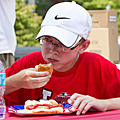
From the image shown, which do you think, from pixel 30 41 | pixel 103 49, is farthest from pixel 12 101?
pixel 30 41

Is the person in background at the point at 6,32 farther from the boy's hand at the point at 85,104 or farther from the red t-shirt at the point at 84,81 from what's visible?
the boy's hand at the point at 85,104

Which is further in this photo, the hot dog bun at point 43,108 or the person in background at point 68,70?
the person in background at point 68,70

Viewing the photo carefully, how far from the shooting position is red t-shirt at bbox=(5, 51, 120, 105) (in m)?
2.16

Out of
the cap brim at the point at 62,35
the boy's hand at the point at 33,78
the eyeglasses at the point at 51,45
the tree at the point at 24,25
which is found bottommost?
A: the tree at the point at 24,25

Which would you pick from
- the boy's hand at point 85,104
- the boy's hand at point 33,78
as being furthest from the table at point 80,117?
the boy's hand at point 33,78

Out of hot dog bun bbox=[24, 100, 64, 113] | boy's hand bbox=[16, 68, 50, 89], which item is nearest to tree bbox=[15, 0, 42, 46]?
boy's hand bbox=[16, 68, 50, 89]

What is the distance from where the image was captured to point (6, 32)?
132 inches

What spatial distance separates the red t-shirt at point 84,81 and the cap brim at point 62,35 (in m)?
0.33

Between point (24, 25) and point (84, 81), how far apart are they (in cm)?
1057

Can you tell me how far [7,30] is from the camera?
3381 millimetres

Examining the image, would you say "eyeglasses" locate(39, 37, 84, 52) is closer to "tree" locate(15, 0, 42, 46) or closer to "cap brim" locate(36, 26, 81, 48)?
"cap brim" locate(36, 26, 81, 48)

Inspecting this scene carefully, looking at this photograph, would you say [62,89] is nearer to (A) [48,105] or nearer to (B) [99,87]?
(B) [99,87]

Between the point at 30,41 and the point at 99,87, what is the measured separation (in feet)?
35.5

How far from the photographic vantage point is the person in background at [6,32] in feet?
10.7
